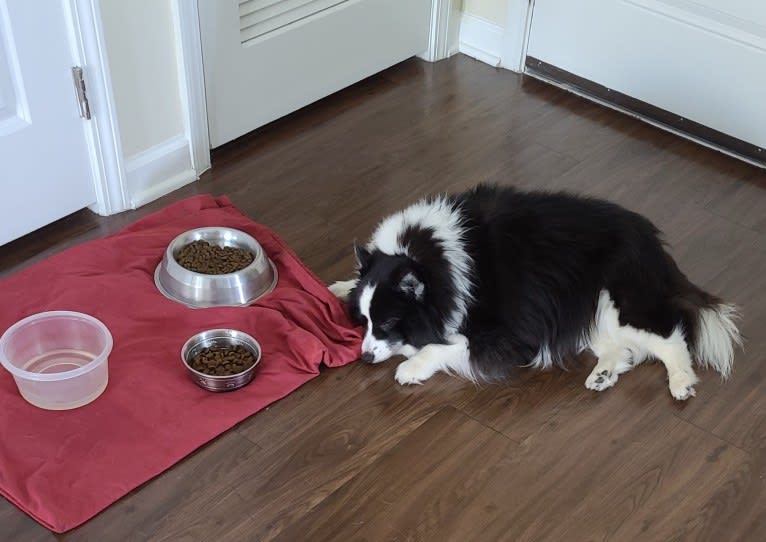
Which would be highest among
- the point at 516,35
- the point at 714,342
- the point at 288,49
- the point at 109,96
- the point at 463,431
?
the point at 109,96

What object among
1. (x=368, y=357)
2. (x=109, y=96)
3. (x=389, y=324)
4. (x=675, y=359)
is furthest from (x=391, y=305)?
(x=109, y=96)

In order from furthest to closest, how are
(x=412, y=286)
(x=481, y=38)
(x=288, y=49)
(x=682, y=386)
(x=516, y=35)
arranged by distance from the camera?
(x=481, y=38)
(x=516, y=35)
(x=288, y=49)
(x=682, y=386)
(x=412, y=286)

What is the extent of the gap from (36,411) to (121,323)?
0.37 metres

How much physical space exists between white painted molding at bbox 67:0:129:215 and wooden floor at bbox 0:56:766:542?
9 centimetres

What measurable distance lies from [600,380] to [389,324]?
61cm

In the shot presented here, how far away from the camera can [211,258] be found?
2768 mm

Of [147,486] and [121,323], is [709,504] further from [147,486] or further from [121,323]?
[121,323]

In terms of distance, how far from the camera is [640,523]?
2221 millimetres

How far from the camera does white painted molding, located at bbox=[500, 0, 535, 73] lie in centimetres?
397

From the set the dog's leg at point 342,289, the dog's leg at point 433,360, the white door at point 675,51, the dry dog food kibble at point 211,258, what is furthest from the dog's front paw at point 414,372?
the white door at point 675,51

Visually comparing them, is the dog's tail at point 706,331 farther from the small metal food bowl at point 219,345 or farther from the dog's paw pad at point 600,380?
the small metal food bowl at point 219,345

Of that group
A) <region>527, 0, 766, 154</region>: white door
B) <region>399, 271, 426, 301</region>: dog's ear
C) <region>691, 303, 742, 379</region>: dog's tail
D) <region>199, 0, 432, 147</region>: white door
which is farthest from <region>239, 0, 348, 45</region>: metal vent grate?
<region>691, 303, 742, 379</region>: dog's tail

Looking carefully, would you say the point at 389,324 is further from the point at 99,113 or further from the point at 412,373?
the point at 99,113

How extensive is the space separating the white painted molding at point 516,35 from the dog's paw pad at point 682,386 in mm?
1960
